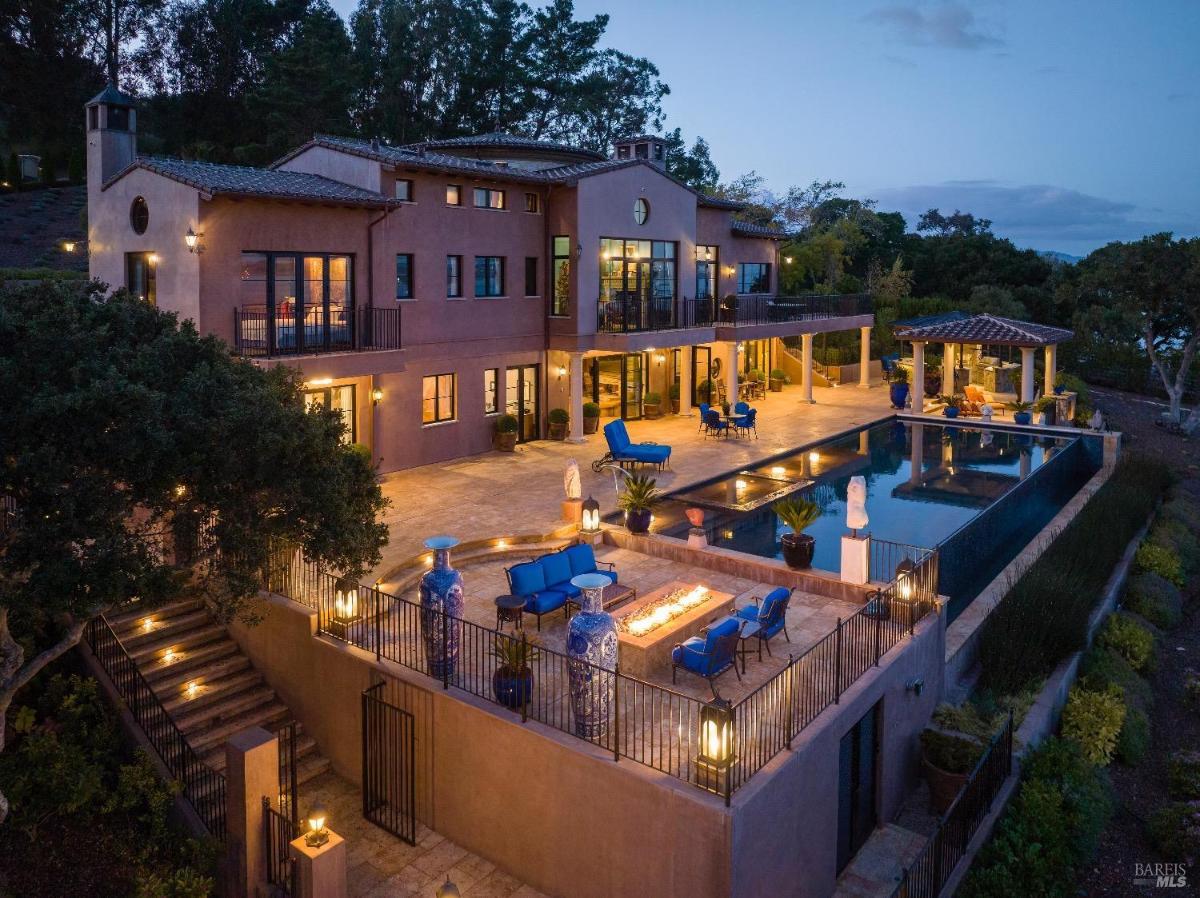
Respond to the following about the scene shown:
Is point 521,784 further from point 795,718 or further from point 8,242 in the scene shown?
point 8,242

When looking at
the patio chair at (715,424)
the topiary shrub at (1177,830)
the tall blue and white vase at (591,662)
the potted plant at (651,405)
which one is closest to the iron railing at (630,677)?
the tall blue and white vase at (591,662)

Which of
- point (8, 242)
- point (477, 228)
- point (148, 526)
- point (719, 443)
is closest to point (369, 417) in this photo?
point (477, 228)

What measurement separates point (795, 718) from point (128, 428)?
670cm

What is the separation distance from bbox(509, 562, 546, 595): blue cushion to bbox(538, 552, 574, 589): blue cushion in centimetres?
9

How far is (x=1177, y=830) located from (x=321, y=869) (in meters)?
9.86

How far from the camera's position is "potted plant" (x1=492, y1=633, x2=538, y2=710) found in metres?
9.61

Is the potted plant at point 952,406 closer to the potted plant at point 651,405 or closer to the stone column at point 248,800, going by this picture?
the potted plant at point 651,405

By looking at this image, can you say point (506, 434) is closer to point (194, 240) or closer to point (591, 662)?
point (194, 240)

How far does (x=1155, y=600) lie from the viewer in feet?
56.7

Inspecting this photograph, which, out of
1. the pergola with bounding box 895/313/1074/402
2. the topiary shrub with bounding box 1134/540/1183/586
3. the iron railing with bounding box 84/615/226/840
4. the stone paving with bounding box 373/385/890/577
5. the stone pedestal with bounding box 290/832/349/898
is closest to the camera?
the stone pedestal with bounding box 290/832/349/898

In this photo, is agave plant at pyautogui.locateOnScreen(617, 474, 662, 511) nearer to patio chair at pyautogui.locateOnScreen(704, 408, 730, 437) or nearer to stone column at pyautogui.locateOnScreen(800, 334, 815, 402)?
patio chair at pyautogui.locateOnScreen(704, 408, 730, 437)

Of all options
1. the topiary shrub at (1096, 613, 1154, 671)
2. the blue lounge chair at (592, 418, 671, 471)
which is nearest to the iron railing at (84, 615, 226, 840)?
the blue lounge chair at (592, 418, 671, 471)

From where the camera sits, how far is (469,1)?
51.4 metres

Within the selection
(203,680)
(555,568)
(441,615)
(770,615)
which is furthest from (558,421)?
(441,615)
